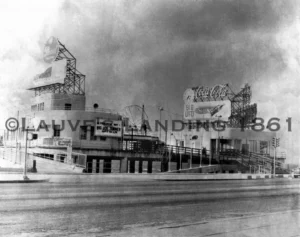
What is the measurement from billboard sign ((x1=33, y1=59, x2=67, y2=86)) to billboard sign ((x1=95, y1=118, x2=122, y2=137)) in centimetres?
838

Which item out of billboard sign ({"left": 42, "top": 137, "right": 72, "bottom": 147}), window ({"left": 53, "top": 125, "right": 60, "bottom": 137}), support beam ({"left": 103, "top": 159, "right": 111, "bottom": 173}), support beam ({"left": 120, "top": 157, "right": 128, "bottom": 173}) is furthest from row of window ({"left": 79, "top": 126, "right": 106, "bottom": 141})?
support beam ({"left": 120, "top": 157, "right": 128, "bottom": 173})

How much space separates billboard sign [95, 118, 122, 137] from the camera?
176ft

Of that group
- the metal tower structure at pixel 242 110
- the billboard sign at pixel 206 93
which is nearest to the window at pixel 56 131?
the billboard sign at pixel 206 93

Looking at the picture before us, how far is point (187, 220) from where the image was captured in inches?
450

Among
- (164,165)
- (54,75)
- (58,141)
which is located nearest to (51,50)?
(54,75)

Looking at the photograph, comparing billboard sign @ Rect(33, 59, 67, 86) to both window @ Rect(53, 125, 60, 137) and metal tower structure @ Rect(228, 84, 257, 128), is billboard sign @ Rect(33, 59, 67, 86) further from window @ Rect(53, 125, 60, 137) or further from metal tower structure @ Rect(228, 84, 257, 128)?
metal tower structure @ Rect(228, 84, 257, 128)

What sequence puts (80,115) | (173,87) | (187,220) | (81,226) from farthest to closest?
(173,87) → (80,115) → (187,220) → (81,226)

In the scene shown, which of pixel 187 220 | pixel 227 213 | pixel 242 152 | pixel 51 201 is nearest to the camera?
pixel 187 220

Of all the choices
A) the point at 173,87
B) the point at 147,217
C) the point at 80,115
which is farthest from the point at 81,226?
the point at 173,87

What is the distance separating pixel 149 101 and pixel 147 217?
59.1 metres

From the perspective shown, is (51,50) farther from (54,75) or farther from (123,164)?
(123,164)

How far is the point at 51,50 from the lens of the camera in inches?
2249

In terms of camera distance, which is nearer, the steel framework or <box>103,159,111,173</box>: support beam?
<box>103,159,111,173</box>: support beam

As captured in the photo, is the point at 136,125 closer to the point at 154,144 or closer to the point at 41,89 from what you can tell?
the point at 154,144
